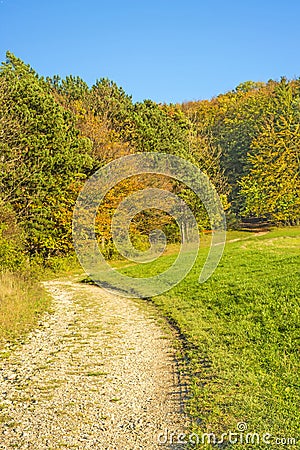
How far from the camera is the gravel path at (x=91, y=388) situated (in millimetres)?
6184

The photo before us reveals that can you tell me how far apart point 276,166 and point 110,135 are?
84.0 ft

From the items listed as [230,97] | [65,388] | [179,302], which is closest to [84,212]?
[179,302]
